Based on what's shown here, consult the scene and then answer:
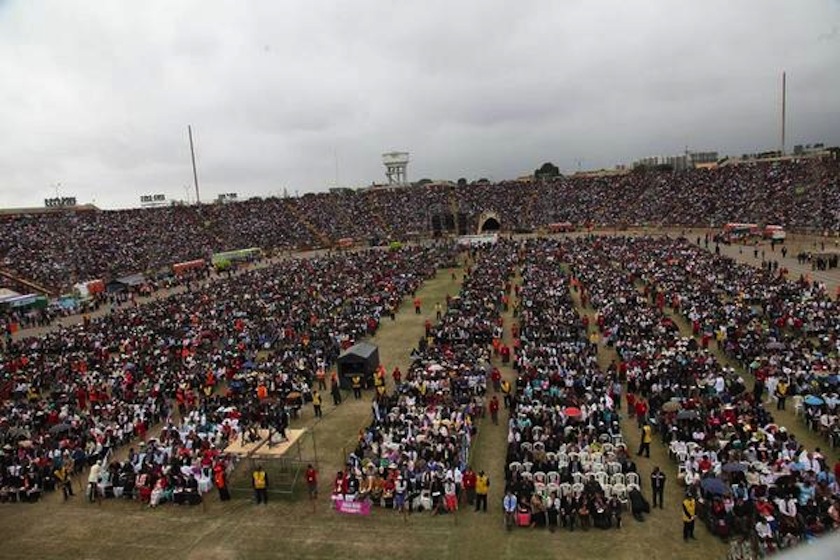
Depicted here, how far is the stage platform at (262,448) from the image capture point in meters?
15.8

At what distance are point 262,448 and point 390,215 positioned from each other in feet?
239

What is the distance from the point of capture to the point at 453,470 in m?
15.0

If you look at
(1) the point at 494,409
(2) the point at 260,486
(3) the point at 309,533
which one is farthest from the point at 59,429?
(1) the point at 494,409

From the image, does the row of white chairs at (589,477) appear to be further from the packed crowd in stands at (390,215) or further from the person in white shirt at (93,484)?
the packed crowd in stands at (390,215)

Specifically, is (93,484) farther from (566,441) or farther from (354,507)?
(566,441)

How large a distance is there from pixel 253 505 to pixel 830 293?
3164 centimetres

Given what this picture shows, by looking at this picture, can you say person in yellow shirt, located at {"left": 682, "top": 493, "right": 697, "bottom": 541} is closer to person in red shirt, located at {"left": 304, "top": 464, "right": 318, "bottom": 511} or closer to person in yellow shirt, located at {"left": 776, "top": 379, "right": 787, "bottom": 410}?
person in yellow shirt, located at {"left": 776, "top": 379, "right": 787, "bottom": 410}

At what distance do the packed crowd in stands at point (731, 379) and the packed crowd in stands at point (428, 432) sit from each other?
5.18m

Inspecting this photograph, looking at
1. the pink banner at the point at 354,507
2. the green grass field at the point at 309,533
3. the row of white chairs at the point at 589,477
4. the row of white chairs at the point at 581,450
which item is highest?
the row of white chairs at the point at 581,450

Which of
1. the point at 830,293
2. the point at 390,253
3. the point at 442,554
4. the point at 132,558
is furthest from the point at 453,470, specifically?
the point at 390,253

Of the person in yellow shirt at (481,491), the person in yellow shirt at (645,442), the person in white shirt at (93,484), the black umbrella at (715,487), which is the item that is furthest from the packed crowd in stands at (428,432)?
the person in white shirt at (93,484)

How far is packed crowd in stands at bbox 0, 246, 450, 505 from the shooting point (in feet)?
55.2

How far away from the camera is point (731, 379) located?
19219mm

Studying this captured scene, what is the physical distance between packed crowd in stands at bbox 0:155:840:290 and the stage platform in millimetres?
45227
